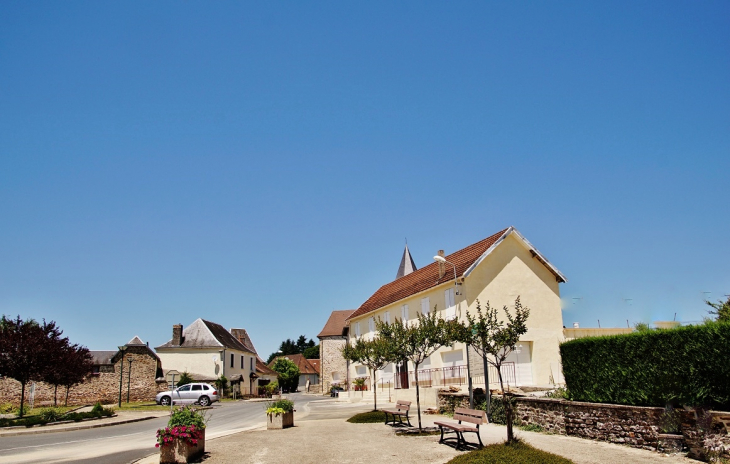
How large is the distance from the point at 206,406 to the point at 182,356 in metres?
15.9

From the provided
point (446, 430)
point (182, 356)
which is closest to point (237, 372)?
point (182, 356)

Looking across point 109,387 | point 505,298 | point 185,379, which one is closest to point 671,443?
point 505,298

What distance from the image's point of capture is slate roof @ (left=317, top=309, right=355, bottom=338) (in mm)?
61531

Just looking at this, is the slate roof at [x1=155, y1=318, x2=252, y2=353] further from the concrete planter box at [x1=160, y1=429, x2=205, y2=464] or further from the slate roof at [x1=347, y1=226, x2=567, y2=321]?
the concrete planter box at [x1=160, y1=429, x2=205, y2=464]

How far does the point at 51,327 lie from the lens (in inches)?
1116

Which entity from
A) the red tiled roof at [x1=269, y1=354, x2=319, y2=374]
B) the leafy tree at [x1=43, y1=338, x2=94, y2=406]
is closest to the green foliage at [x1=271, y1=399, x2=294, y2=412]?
the leafy tree at [x1=43, y1=338, x2=94, y2=406]

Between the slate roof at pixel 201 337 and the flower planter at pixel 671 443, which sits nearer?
the flower planter at pixel 671 443

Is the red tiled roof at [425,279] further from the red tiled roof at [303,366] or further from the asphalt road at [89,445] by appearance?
the red tiled roof at [303,366]

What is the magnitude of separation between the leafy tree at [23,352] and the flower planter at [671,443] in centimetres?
2630

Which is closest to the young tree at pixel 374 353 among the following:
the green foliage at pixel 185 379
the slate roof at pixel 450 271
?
the slate roof at pixel 450 271

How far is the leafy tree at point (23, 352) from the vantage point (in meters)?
25.2

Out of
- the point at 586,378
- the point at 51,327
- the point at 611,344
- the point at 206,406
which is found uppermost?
the point at 51,327

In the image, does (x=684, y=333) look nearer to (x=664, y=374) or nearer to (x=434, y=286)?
(x=664, y=374)

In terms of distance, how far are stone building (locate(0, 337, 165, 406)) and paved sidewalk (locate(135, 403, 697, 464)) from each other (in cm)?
3159
